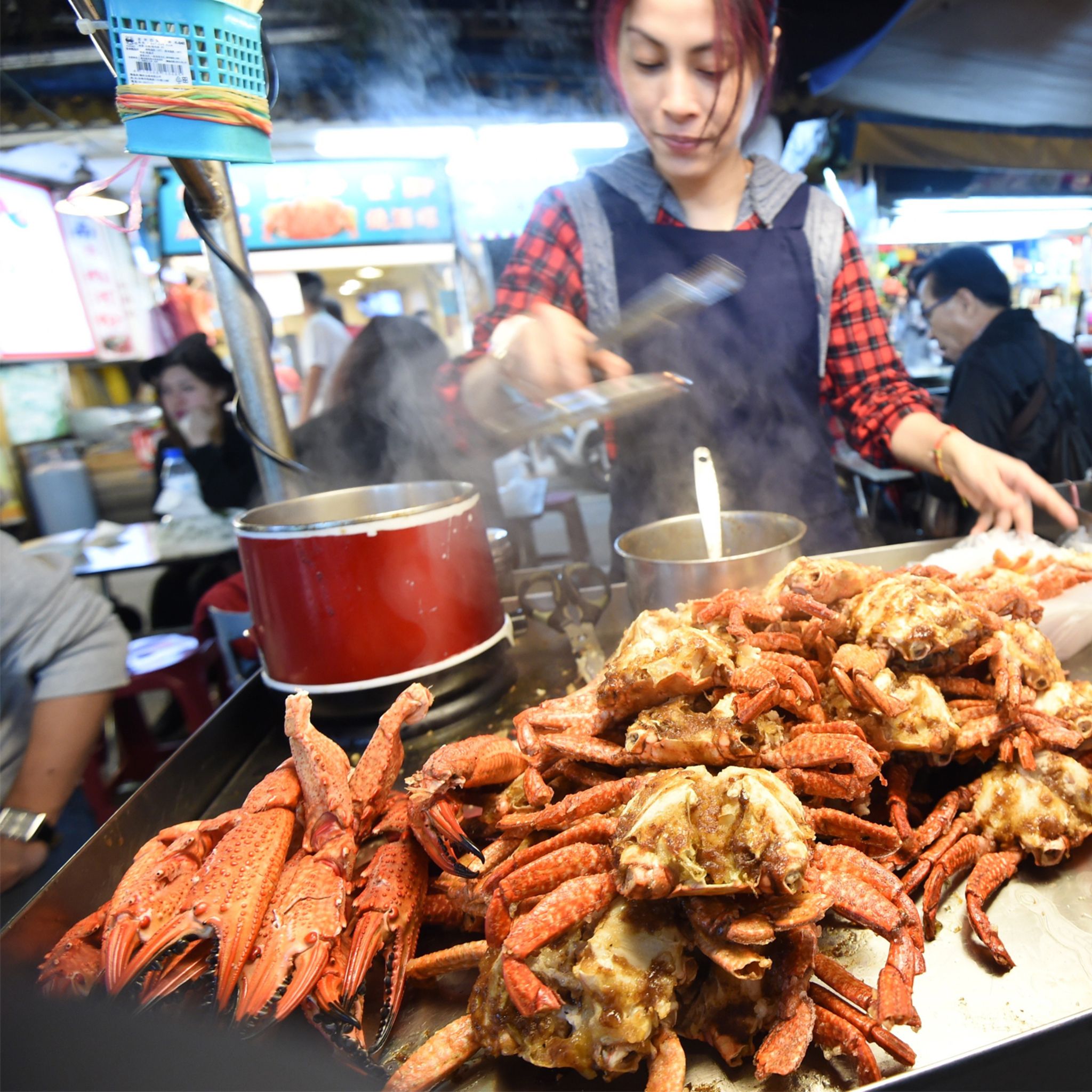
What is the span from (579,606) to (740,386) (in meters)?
1.21

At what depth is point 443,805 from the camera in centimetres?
93

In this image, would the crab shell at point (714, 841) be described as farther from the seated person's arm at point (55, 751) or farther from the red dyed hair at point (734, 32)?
the seated person's arm at point (55, 751)

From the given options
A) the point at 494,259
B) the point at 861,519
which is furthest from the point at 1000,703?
the point at 494,259

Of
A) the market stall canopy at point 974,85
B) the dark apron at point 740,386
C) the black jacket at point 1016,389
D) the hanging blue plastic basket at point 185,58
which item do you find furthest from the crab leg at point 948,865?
the market stall canopy at point 974,85

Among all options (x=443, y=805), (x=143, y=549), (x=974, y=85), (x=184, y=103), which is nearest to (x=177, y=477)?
(x=143, y=549)

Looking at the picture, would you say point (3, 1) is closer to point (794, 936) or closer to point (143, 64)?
point (143, 64)

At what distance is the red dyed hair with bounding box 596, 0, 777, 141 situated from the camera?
189 centimetres

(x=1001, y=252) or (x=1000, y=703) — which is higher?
(x=1001, y=252)

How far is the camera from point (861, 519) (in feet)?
17.5

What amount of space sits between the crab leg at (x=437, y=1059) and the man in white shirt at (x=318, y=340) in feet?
21.5

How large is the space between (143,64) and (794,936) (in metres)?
1.64

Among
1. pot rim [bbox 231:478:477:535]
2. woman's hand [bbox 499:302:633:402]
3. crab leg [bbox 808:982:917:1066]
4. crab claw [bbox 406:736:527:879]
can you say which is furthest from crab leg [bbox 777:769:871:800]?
woman's hand [bbox 499:302:633:402]

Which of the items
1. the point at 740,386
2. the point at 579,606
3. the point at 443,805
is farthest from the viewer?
the point at 740,386

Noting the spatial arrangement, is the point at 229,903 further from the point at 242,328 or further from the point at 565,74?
the point at 565,74
